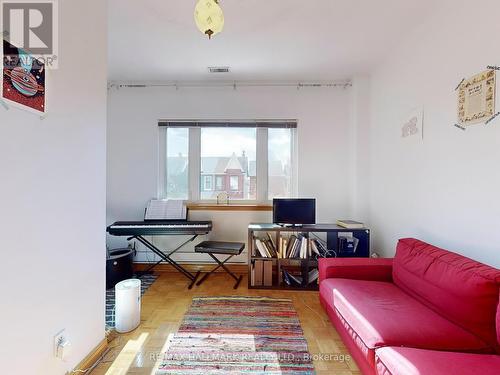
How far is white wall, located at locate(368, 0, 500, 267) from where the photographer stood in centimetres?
159

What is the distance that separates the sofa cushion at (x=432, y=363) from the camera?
105cm

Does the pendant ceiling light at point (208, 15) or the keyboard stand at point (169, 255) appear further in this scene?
the keyboard stand at point (169, 255)

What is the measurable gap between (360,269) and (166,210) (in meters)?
2.40

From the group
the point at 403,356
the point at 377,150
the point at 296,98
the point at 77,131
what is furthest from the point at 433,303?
the point at 296,98

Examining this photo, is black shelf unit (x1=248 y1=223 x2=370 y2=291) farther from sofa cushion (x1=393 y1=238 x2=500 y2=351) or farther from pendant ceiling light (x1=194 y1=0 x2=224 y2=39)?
pendant ceiling light (x1=194 y1=0 x2=224 y2=39)

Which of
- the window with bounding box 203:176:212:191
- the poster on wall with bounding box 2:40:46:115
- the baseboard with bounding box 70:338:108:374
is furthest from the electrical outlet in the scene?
the window with bounding box 203:176:212:191

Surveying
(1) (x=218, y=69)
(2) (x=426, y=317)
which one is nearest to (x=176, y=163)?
(1) (x=218, y=69)

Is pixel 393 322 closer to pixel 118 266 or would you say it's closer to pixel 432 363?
pixel 432 363

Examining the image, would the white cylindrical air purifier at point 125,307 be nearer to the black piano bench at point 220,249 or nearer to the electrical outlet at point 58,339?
the electrical outlet at point 58,339

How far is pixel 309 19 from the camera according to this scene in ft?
7.00

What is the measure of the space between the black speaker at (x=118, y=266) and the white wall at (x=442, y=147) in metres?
3.16

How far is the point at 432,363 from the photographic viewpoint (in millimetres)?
1084

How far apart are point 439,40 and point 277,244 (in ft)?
8.05

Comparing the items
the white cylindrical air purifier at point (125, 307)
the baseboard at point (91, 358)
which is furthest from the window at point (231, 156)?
the baseboard at point (91, 358)
